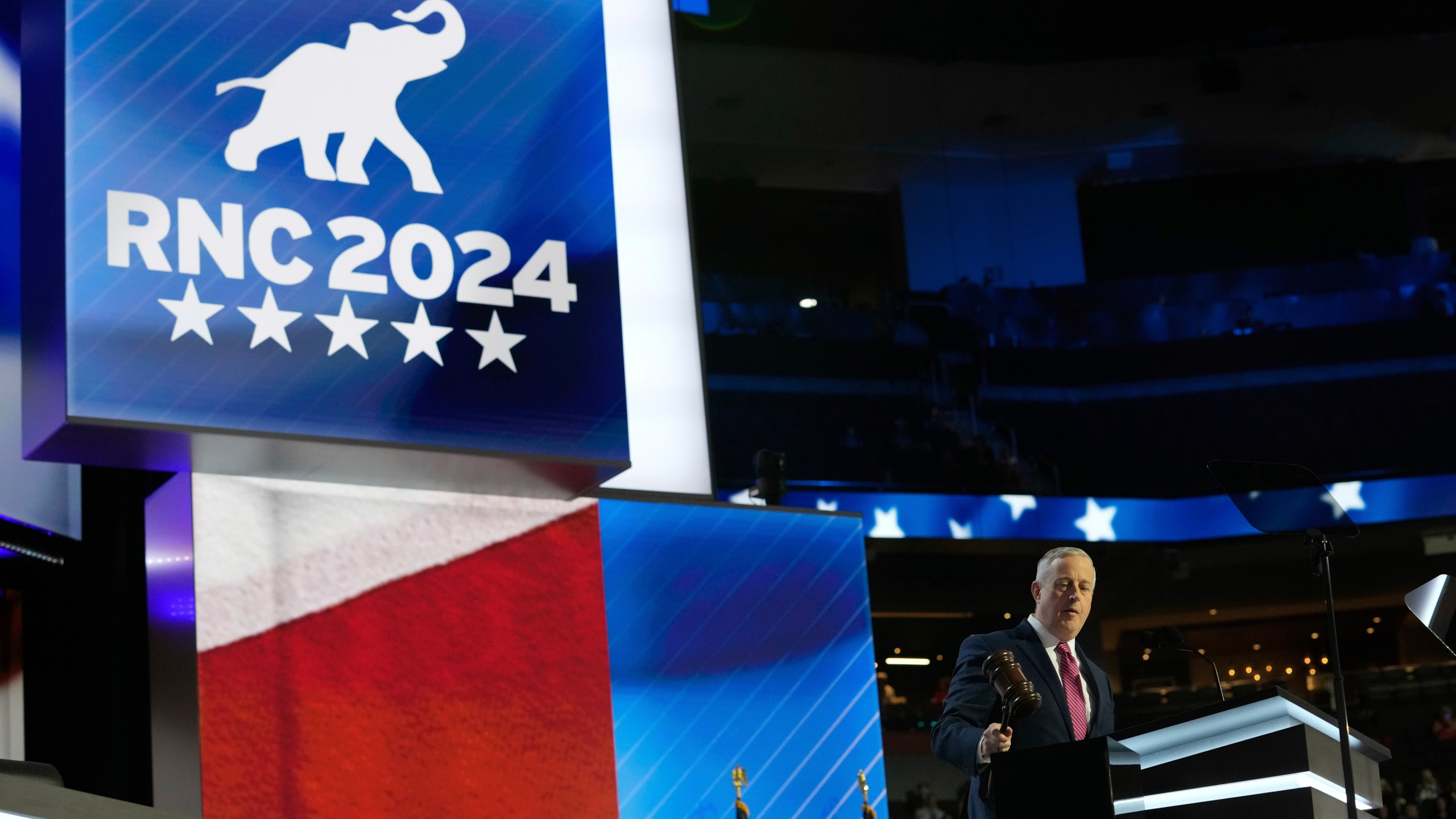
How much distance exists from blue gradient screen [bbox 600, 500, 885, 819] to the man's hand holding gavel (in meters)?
1.33

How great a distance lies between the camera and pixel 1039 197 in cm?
1842

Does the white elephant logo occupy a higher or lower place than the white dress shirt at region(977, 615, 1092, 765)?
higher

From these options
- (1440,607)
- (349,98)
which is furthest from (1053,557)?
(349,98)

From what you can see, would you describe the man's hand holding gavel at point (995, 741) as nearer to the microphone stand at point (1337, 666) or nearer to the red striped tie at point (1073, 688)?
the red striped tie at point (1073, 688)

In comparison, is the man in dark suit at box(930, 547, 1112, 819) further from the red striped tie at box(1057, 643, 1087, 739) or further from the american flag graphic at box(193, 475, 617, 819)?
the american flag graphic at box(193, 475, 617, 819)

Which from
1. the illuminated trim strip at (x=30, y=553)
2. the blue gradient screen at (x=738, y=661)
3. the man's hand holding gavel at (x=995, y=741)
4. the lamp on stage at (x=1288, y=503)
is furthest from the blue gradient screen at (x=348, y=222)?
the lamp on stage at (x=1288, y=503)

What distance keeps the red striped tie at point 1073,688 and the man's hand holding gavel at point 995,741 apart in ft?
1.46

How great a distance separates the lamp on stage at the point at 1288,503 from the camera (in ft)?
11.0

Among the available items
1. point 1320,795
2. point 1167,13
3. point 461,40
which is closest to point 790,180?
point 1167,13

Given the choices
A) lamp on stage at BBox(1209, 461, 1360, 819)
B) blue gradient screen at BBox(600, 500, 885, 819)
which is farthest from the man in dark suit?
blue gradient screen at BBox(600, 500, 885, 819)

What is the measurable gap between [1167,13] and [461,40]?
51.4 ft

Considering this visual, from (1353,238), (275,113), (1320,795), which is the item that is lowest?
(1320,795)

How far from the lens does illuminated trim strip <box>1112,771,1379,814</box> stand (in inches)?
121

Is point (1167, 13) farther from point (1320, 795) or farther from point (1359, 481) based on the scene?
point (1320, 795)
